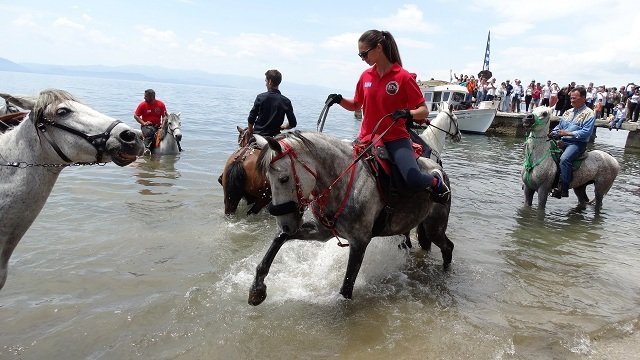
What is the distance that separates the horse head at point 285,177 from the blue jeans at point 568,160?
758 cm

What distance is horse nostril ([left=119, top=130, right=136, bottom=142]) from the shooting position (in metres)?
3.07

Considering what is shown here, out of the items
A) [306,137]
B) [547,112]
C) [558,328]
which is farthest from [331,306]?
[547,112]

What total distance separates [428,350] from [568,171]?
23.8 feet

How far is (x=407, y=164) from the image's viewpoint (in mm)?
4664

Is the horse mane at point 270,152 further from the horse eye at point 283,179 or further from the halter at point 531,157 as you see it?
the halter at point 531,157

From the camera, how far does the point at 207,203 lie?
366 inches

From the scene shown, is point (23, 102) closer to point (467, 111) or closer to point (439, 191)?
point (439, 191)

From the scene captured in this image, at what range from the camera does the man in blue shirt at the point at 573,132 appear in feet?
30.7

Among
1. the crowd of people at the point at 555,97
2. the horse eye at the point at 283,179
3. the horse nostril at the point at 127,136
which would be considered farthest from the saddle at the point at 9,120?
the crowd of people at the point at 555,97

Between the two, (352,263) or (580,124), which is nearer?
(352,263)

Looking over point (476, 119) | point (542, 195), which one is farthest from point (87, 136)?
point (476, 119)

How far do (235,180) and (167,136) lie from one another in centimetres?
753

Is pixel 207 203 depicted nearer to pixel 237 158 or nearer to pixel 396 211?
pixel 237 158

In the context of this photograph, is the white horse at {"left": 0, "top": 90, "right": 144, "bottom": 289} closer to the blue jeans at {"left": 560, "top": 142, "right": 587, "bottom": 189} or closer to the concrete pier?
the blue jeans at {"left": 560, "top": 142, "right": 587, "bottom": 189}
